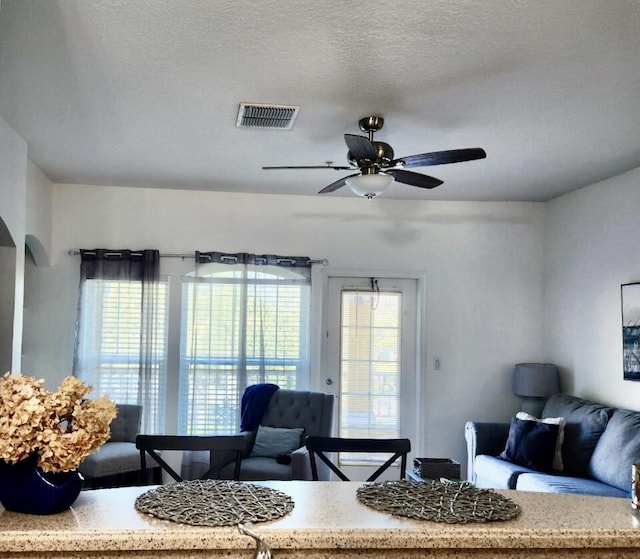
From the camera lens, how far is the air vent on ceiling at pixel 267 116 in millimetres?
3535

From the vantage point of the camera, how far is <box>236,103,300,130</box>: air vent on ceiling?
3.54 metres

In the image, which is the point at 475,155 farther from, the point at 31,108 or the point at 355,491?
the point at 31,108

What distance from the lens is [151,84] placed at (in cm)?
322

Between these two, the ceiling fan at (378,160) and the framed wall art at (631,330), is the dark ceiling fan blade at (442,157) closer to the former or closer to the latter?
the ceiling fan at (378,160)

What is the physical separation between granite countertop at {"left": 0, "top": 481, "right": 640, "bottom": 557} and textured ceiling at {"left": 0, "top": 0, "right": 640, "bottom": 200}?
1.74m

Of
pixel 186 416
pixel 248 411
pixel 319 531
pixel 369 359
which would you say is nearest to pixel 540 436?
pixel 369 359

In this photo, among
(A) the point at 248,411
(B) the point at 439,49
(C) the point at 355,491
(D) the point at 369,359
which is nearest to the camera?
(C) the point at 355,491

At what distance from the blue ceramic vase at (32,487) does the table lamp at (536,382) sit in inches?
186

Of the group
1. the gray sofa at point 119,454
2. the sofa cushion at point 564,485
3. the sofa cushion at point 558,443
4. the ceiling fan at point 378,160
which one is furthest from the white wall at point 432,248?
the ceiling fan at point 378,160

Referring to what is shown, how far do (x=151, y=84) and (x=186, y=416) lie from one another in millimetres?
3265

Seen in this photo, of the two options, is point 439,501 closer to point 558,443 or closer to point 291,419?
point 558,443

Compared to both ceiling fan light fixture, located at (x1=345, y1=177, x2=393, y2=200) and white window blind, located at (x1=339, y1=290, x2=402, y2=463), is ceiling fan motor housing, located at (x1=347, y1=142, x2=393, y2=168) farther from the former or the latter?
white window blind, located at (x1=339, y1=290, x2=402, y2=463)

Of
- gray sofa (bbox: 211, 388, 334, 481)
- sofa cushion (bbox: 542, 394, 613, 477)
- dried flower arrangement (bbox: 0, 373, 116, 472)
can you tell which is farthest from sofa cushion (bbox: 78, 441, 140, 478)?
dried flower arrangement (bbox: 0, 373, 116, 472)

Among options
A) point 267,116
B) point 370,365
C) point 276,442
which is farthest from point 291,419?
point 267,116
